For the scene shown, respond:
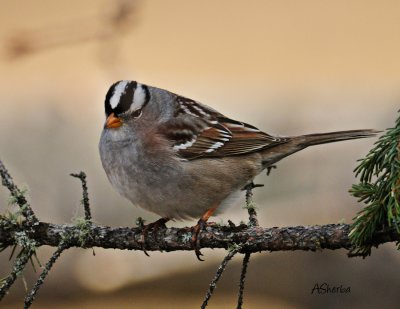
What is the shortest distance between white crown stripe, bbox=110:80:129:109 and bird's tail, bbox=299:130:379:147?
0.86m

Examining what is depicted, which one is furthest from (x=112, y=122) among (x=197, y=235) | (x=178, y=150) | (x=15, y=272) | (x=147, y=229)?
(x=15, y=272)

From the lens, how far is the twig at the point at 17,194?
2338 millimetres

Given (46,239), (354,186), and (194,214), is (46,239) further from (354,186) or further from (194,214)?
(354,186)

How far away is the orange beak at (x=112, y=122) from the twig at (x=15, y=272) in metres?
0.73

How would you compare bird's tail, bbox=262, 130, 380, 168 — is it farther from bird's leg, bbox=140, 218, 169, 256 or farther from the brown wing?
bird's leg, bbox=140, 218, 169, 256

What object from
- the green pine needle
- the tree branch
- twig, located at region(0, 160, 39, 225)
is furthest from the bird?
the green pine needle

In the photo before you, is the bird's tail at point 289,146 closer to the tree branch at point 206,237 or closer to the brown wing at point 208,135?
the brown wing at point 208,135

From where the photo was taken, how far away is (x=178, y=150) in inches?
124

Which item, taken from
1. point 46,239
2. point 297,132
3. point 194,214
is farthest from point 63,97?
point 46,239

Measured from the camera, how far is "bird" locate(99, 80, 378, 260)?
2998 mm

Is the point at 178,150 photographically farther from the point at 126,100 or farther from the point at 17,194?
the point at 17,194

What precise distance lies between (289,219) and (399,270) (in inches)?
27.1

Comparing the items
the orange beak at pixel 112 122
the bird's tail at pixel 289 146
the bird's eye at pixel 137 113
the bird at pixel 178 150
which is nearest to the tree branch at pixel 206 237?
the bird at pixel 178 150

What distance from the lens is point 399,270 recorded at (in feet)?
12.6
